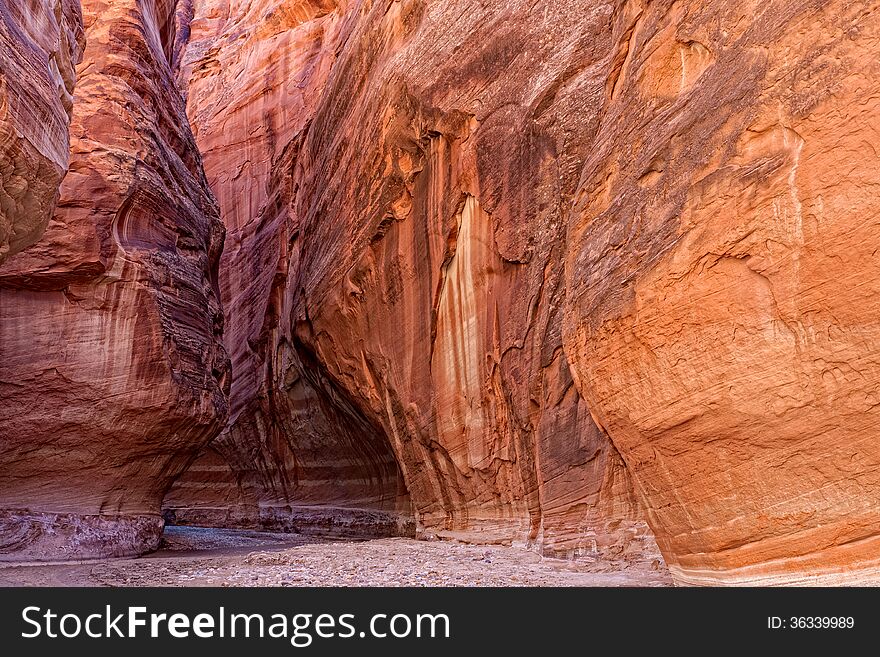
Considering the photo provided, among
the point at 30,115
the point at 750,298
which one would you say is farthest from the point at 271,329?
the point at 750,298

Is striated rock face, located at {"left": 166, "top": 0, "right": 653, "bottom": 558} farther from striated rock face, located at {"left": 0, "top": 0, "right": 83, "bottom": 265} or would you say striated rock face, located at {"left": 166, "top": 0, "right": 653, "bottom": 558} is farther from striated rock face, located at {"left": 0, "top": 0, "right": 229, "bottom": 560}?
striated rock face, located at {"left": 0, "top": 0, "right": 83, "bottom": 265}

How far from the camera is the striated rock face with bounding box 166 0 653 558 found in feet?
32.8

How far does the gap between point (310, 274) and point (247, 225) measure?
8.07m

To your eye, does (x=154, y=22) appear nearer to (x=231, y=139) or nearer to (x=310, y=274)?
(x=310, y=274)

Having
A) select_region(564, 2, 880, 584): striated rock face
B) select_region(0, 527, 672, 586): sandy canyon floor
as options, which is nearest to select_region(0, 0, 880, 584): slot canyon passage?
select_region(564, 2, 880, 584): striated rock face

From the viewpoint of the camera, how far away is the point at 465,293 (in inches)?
466

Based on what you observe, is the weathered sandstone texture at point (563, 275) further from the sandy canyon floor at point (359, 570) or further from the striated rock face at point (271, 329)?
the sandy canyon floor at point (359, 570)

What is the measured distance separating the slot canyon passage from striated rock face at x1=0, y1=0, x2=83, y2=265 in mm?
43

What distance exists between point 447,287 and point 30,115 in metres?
6.55

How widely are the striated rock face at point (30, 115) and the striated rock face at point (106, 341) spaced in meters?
3.72

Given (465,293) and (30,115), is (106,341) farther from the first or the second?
(30,115)

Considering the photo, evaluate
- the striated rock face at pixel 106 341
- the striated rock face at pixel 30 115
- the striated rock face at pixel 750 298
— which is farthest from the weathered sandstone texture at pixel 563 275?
the striated rock face at pixel 30 115

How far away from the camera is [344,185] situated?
14695 millimetres

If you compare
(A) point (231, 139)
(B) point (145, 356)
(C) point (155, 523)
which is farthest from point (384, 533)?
(A) point (231, 139)
